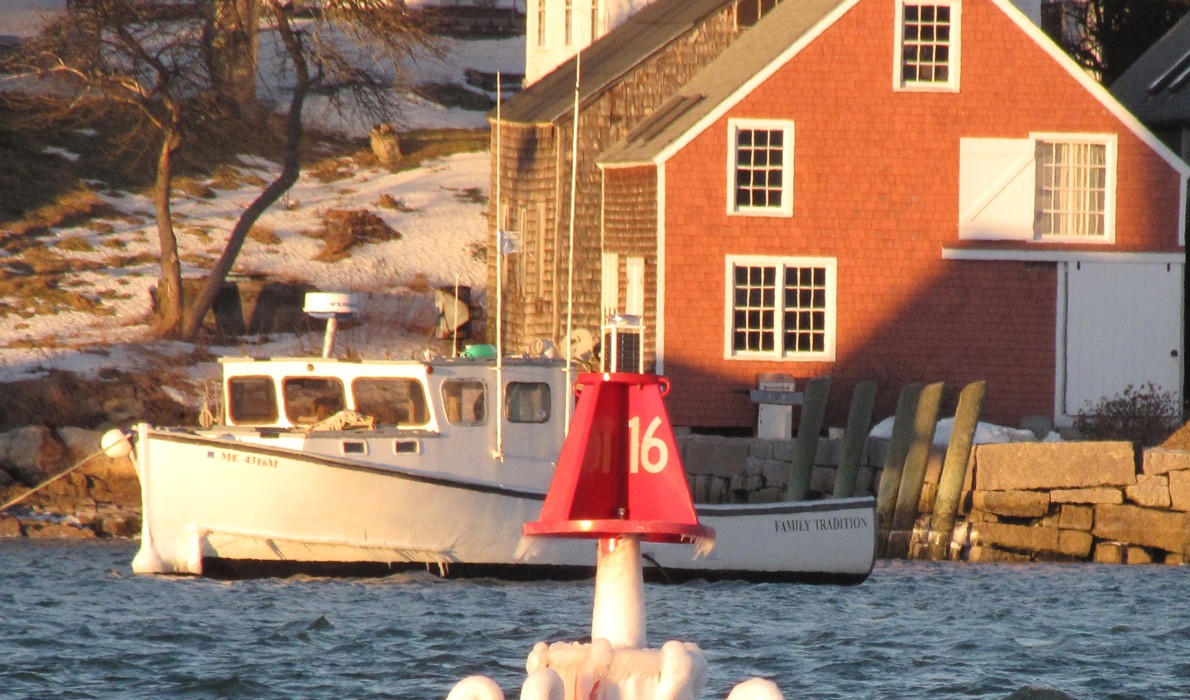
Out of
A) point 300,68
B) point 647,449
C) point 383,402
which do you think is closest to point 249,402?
point 383,402

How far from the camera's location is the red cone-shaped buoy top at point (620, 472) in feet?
20.9

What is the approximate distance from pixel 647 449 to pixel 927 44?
873 inches

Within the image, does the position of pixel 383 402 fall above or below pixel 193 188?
below

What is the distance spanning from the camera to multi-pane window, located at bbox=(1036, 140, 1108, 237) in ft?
92.2

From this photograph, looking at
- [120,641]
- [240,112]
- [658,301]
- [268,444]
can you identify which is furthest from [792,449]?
[240,112]

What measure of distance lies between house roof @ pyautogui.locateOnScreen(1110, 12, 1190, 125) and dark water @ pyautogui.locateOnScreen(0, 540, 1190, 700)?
13084mm

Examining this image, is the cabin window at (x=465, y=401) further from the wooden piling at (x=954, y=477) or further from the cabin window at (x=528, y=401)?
the wooden piling at (x=954, y=477)

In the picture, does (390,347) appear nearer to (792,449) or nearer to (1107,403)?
(792,449)

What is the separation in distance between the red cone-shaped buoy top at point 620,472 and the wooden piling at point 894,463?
17.7 meters

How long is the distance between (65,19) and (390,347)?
25.6ft

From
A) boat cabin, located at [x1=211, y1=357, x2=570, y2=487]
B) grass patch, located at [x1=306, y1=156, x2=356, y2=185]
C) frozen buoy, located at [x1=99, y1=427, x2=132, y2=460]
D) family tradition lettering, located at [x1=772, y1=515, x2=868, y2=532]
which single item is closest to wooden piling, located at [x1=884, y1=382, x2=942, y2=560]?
family tradition lettering, located at [x1=772, y1=515, x2=868, y2=532]

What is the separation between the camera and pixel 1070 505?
23.2 m

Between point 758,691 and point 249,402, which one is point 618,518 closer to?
point 758,691

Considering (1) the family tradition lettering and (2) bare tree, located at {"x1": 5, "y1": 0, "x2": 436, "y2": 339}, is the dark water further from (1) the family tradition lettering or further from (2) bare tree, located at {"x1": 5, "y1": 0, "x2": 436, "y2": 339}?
(2) bare tree, located at {"x1": 5, "y1": 0, "x2": 436, "y2": 339}
